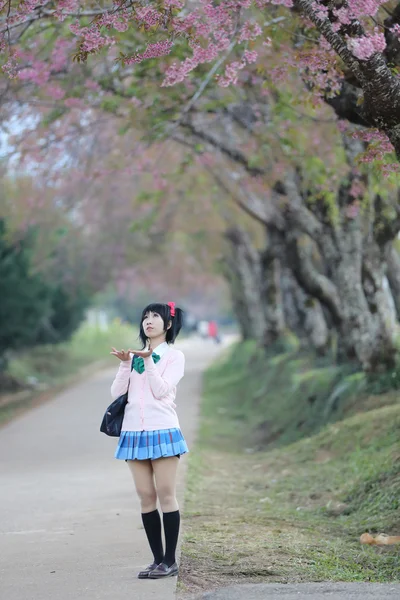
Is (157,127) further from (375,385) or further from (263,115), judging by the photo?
(375,385)

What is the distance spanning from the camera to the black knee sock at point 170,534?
6.53 metres

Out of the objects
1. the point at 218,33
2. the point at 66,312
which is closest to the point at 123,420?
the point at 218,33

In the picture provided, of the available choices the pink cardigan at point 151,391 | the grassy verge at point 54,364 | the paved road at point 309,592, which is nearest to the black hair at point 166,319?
the pink cardigan at point 151,391

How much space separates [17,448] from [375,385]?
17.5ft

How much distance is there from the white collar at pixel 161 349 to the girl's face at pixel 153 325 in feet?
0.22

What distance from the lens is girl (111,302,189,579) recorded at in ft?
21.4

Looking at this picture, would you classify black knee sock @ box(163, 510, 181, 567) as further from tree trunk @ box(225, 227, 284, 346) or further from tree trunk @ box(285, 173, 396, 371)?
tree trunk @ box(225, 227, 284, 346)

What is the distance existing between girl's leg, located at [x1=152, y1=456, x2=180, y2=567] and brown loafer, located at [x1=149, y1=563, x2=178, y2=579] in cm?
3

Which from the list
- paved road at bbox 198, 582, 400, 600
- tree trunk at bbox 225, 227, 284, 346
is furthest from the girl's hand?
tree trunk at bbox 225, 227, 284, 346

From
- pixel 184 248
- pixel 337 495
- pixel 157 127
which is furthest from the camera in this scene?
pixel 184 248

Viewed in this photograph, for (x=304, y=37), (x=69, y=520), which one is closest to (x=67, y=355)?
(x=69, y=520)

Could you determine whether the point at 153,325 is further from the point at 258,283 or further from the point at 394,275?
the point at 258,283

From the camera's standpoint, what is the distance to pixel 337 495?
1022 centimetres

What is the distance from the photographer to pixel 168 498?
259 inches
